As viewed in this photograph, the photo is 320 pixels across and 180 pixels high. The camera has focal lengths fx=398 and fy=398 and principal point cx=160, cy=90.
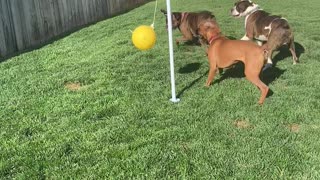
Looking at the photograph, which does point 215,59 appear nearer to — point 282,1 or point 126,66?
→ point 126,66

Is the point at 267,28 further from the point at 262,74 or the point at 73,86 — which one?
the point at 73,86

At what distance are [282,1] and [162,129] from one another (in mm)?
13067

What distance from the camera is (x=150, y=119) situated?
5273 mm

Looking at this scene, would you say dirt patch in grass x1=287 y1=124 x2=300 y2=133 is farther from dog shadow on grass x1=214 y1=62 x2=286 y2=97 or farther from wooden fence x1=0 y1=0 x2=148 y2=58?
wooden fence x1=0 y1=0 x2=148 y2=58

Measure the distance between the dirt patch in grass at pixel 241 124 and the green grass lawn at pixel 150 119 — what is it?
3cm

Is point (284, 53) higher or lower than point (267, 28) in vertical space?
lower

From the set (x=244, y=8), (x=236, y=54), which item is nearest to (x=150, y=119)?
(x=236, y=54)

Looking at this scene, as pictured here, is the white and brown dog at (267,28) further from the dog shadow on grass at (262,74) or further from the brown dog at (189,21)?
the brown dog at (189,21)

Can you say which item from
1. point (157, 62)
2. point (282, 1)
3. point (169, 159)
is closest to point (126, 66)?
point (157, 62)

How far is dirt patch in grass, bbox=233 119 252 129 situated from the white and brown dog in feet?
5.92

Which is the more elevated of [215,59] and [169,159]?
[215,59]

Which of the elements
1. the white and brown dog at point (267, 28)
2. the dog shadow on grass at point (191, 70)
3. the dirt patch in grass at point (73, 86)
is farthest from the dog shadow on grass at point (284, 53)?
the dirt patch in grass at point (73, 86)

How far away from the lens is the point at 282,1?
16328 mm

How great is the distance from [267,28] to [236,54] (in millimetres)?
1928
